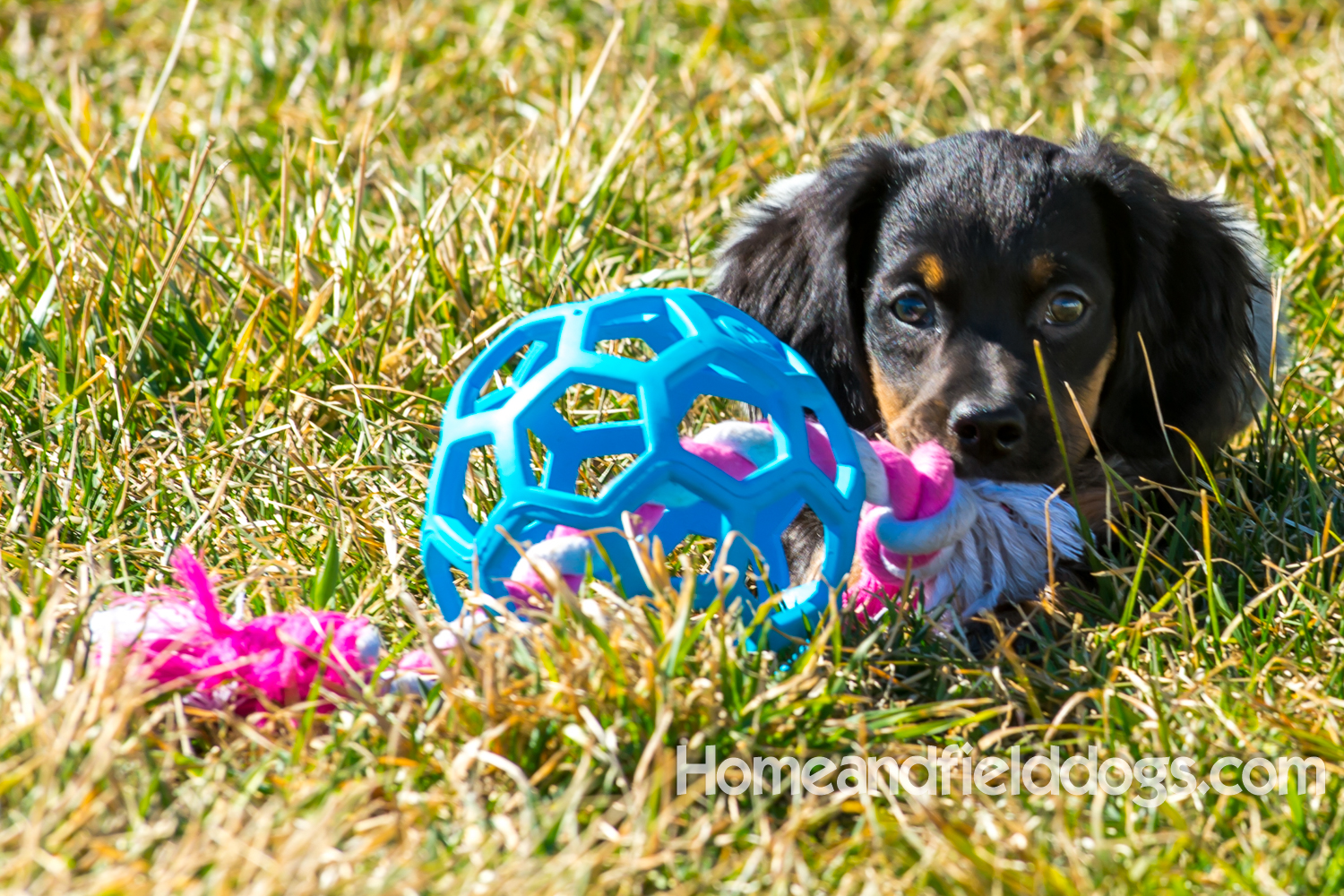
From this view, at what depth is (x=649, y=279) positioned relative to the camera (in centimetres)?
333

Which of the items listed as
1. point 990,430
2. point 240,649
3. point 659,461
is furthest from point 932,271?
point 240,649

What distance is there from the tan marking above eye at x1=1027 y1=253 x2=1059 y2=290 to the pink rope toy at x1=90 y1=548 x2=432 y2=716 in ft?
4.37

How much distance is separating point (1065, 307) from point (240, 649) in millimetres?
1612

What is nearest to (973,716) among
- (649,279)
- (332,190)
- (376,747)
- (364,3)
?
(376,747)

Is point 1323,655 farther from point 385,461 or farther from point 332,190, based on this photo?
point 332,190

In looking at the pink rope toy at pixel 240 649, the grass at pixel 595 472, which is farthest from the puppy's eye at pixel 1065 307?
the pink rope toy at pixel 240 649

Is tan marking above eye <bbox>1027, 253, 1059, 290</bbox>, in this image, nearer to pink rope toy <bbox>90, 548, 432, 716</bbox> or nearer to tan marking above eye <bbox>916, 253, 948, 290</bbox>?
tan marking above eye <bbox>916, 253, 948, 290</bbox>

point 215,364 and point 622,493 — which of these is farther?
point 215,364

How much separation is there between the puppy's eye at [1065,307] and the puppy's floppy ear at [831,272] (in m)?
0.38

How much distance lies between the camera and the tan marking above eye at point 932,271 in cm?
260

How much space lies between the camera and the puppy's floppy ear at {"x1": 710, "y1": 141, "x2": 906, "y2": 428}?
9.11 feet

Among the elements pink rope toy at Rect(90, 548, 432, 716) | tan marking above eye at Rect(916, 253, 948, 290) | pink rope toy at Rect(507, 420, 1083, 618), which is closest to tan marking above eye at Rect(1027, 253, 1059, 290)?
tan marking above eye at Rect(916, 253, 948, 290)

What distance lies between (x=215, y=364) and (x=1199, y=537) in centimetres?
209

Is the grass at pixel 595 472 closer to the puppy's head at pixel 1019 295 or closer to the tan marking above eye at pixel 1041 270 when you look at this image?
the puppy's head at pixel 1019 295
